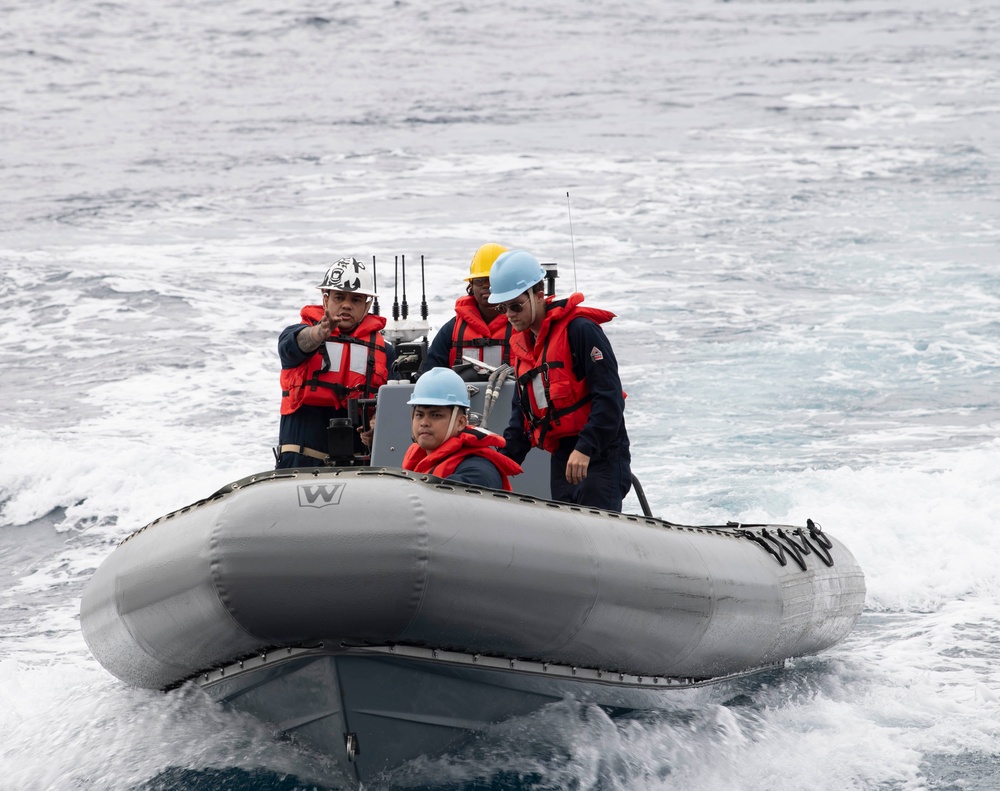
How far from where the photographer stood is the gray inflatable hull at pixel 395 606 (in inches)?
152

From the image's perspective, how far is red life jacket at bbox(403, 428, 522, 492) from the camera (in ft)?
14.8

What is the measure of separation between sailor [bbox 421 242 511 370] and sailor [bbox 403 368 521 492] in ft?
4.60

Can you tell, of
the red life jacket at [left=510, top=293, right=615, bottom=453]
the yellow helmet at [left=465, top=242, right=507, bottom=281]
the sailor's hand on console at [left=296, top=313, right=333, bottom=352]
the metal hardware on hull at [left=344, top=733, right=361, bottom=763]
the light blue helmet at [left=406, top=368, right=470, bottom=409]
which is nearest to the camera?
the metal hardware on hull at [left=344, top=733, right=361, bottom=763]

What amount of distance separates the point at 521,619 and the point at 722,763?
121 centimetres

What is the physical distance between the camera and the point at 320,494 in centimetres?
393

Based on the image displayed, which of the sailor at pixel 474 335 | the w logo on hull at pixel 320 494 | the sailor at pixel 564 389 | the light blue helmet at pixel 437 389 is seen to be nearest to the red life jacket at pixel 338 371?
the sailor at pixel 474 335

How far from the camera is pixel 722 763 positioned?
15.8ft

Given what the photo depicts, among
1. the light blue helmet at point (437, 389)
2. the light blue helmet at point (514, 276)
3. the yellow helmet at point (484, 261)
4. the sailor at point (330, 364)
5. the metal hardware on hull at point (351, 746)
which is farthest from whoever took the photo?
the yellow helmet at point (484, 261)

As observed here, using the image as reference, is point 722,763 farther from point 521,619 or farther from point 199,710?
point 199,710

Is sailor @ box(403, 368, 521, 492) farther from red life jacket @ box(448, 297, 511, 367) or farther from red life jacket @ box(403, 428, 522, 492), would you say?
red life jacket @ box(448, 297, 511, 367)

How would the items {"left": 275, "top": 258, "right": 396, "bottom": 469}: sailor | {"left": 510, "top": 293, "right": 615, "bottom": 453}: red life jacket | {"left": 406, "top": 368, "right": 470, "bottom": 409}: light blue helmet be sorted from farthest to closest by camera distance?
{"left": 275, "top": 258, "right": 396, "bottom": 469}: sailor → {"left": 510, "top": 293, "right": 615, "bottom": 453}: red life jacket → {"left": 406, "top": 368, "right": 470, "bottom": 409}: light blue helmet

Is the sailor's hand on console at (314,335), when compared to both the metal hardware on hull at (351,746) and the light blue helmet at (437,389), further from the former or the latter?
the metal hardware on hull at (351,746)

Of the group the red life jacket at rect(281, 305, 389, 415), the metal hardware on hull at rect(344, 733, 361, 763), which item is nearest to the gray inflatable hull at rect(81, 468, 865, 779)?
the metal hardware on hull at rect(344, 733, 361, 763)

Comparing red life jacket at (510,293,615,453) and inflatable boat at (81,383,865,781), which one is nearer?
inflatable boat at (81,383,865,781)
